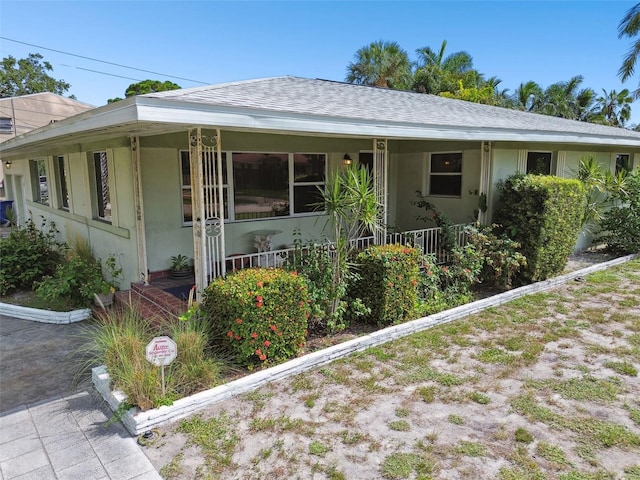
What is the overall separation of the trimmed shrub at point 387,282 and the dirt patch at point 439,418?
18.9 inches

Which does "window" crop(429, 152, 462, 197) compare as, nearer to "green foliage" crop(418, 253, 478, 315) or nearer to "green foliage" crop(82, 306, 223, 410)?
"green foliage" crop(418, 253, 478, 315)

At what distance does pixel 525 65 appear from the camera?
115ft

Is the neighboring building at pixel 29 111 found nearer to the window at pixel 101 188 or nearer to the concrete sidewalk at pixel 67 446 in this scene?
the window at pixel 101 188

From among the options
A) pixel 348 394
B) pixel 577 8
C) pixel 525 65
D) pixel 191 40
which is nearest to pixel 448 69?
pixel 525 65

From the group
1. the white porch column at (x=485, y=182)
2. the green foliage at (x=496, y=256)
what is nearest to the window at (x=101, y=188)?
the green foliage at (x=496, y=256)

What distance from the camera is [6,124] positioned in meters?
25.2

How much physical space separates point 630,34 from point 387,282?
24794 millimetres

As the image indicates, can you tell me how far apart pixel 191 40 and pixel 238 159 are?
1669 cm

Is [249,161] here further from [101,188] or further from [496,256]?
[496,256]

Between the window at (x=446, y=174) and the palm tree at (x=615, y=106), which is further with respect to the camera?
the palm tree at (x=615, y=106)

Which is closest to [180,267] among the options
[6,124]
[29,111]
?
[6,124]

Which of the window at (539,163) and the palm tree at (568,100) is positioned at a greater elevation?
the palm tree at (568,100)

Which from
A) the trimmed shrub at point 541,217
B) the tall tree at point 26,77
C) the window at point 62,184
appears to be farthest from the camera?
the tall tree at point 26,77

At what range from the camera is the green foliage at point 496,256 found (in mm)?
7312
